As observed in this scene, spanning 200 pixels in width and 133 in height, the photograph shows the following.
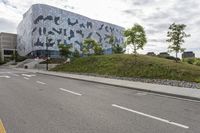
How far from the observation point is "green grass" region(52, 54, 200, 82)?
18219mm

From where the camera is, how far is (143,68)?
902 inches

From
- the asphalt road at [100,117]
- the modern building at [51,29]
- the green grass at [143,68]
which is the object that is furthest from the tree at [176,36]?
the modern building at [51,29]

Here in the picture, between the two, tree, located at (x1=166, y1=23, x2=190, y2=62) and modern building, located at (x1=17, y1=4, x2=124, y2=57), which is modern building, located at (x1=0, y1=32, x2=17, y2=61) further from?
tree, located at (x1=166, y1=23, x2=190, y2=62)

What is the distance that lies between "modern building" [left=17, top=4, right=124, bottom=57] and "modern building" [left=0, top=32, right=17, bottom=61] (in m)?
18.5

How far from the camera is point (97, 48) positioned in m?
59.5

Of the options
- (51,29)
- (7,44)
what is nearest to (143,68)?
(51,29)

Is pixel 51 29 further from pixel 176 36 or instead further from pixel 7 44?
pixel 176 36

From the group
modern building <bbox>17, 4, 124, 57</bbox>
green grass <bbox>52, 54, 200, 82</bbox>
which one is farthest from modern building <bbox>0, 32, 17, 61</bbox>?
green grass <bbox>52, 54, 200, 82</bbox>

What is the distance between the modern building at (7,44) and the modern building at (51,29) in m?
18.5

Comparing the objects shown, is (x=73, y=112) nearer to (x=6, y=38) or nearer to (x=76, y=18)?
(x=76, y=18)

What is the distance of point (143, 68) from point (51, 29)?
75.0 meters

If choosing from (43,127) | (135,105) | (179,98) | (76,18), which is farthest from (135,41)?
(76,18)

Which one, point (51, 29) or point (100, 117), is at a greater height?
point (51, 29)

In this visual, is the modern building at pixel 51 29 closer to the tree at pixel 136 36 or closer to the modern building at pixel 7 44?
the modern building at pixel 7 44
